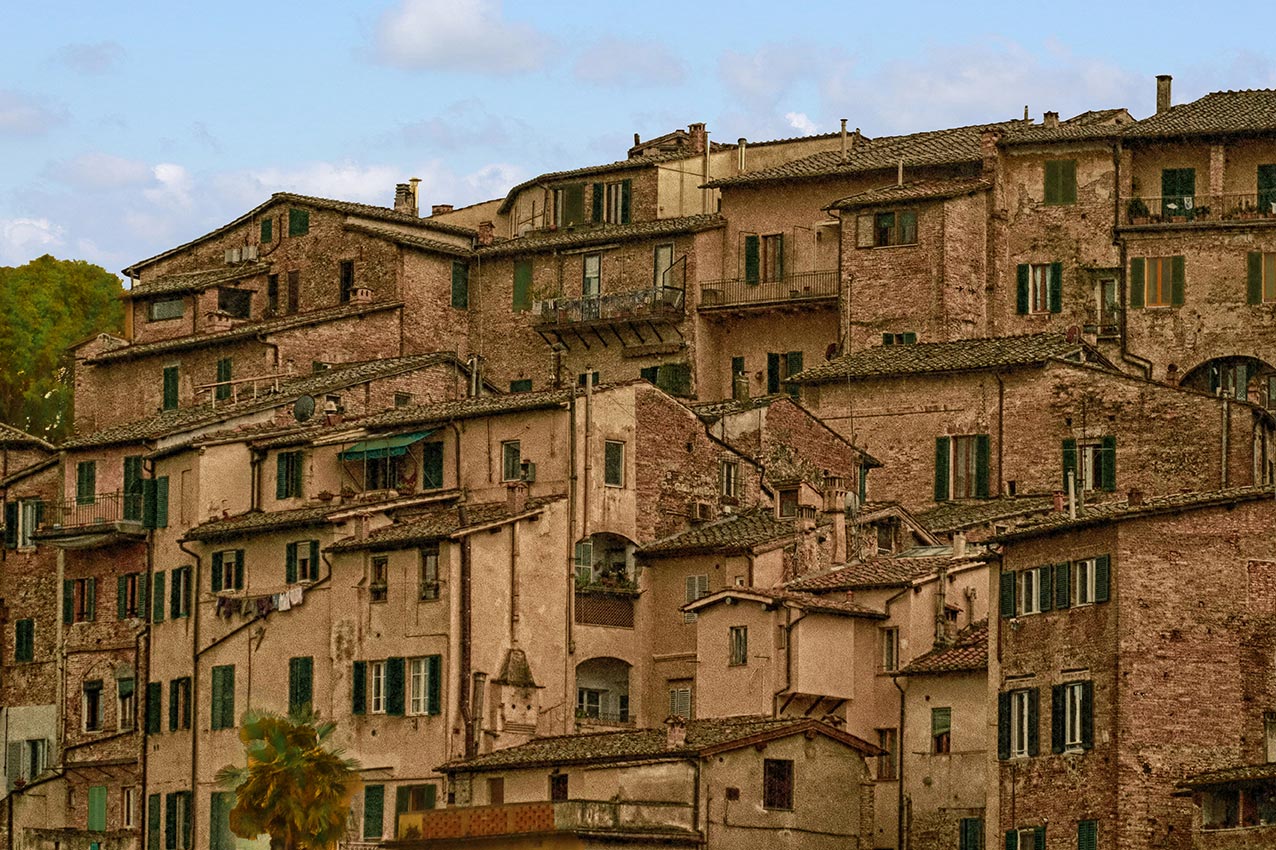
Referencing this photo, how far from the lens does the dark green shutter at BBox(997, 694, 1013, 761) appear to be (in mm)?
67438

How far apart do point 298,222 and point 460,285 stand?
5195 millimetres

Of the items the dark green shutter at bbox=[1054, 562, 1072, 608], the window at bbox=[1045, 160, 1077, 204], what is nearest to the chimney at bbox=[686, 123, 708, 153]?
the window at bbox=[1045, 160, 1077, 204]

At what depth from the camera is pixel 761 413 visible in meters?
85.9

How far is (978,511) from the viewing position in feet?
280

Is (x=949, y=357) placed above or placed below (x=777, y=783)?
above

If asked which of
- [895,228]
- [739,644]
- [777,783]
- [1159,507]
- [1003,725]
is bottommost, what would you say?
[777,783]

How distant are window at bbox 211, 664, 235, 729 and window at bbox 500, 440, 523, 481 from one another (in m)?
8.02

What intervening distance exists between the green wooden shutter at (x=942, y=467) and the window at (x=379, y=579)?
17354mm

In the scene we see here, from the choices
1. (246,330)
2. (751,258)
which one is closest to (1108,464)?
(751,258)

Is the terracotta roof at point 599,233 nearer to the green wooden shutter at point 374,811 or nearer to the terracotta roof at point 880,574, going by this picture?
the terracotta roof at point 880,574

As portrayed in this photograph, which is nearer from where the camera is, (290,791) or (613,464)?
(290,791)

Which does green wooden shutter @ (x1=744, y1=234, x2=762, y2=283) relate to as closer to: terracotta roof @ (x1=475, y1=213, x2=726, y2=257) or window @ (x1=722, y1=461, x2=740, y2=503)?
terracotta roof @ (x1=475, y1=213, x2=726, y2=257)

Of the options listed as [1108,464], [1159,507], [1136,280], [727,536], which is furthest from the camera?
[1136,280]

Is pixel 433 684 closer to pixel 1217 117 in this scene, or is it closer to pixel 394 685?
pixel 394 685
